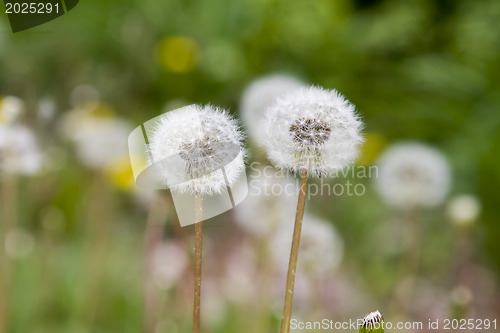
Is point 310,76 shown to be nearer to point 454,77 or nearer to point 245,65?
point 245,65

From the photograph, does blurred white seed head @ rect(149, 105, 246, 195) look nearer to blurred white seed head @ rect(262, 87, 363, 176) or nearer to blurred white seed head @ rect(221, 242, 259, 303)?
blurred white seed head @ rect(262, 87, 363, 176)

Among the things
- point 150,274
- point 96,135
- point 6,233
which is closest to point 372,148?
point 96,135

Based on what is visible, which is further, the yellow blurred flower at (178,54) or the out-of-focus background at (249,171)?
the yellow blurred flower at (178,54)

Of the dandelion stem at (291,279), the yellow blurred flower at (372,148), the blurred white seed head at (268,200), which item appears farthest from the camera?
the yellow blurred flower at (372,148)

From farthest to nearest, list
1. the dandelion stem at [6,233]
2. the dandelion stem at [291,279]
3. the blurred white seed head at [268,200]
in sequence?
the blurred white seed head at [268,200], the dandelion stem at [6,233], the dandelion stem at [291,279]

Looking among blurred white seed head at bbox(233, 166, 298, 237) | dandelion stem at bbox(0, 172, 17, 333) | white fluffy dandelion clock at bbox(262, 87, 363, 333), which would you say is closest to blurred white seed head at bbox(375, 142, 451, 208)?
blurred white seed head at bbox(233, 166, 298, 237)

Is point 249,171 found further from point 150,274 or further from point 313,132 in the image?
point 313,132

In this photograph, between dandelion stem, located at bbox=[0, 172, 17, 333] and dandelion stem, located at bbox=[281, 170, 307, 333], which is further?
dandelion stem, located at bbox=[0, 172, 17, 333]

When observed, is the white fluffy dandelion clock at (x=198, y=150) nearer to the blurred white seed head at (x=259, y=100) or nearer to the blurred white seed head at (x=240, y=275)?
the blurred white seed head at (x=259, y=100)

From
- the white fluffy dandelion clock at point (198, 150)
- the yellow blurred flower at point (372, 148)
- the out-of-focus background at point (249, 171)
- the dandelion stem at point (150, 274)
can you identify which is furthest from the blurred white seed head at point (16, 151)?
the yellow blurred flower at point (372, 148)
